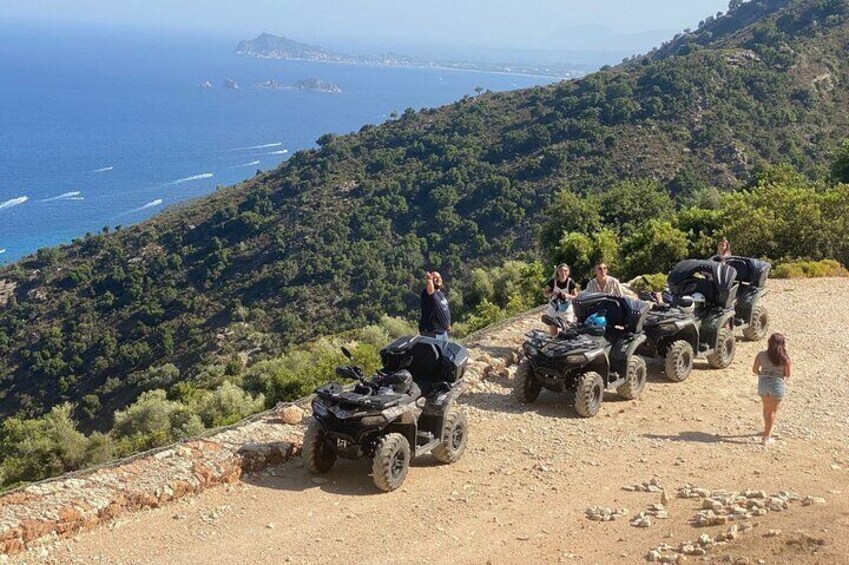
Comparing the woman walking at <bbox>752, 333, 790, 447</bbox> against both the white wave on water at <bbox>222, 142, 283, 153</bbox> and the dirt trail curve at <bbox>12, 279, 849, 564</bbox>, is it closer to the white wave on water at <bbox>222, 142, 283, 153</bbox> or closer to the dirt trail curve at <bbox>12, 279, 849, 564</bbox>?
the dirt trail curve at <bbox>12, 279, 849, 564</bbox>

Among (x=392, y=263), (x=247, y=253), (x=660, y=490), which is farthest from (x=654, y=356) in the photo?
(x=247, y=253)

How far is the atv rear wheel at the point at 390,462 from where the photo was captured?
9.03 m

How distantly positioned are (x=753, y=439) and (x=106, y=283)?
5030 centimetres

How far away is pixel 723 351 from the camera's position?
14172mm

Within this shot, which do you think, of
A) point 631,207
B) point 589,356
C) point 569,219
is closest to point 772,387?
point 589,356

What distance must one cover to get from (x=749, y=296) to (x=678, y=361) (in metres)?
3.15

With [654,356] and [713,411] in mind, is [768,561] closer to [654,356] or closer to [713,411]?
[713,411]

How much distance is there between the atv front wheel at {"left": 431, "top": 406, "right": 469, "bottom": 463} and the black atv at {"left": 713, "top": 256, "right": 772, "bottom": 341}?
23.9ft

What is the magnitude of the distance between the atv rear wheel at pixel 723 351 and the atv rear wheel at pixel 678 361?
84 cm

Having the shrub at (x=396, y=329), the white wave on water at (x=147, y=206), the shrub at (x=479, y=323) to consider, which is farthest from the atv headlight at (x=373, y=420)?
the white wave on water at (x=147, y=206)

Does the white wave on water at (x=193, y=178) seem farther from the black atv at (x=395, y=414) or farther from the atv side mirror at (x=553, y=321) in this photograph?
the black atv at (x=395, y=414)

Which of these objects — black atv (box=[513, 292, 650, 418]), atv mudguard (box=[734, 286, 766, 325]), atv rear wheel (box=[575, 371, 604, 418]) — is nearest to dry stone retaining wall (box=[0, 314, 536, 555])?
black atv (box=[513, 292, 650, 418])

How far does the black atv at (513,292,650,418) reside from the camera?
11508mm

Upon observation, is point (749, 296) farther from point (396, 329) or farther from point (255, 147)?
point (255, 147)
